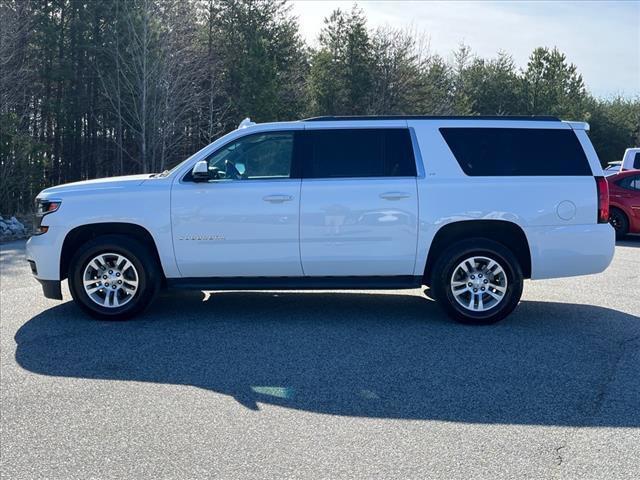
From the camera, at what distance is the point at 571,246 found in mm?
7086

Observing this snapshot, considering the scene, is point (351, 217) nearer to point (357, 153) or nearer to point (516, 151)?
point (357, 153)

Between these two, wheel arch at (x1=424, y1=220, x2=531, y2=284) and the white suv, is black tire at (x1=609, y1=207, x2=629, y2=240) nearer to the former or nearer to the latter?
the white suv

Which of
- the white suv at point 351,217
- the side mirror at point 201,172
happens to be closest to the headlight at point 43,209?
the white suv at point 351,217

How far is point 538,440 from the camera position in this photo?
434cm

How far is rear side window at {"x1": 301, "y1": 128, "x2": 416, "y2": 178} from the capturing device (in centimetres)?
720

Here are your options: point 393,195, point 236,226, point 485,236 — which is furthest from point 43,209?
point 485,236

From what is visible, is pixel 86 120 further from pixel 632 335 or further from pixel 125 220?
pixel 632 335

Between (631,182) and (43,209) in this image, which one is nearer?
(43,209)

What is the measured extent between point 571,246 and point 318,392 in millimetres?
3313

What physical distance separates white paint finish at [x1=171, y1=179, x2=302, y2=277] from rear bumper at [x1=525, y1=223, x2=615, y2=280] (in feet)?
7.89

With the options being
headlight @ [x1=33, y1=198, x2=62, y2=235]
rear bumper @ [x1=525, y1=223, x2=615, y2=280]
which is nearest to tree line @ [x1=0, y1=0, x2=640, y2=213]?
headlight @ [x1=33, y1=198, x2=62, y2=235]

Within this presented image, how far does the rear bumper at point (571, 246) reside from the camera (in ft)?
23.2

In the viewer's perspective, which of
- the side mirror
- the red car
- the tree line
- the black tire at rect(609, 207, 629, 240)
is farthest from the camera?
the tree line

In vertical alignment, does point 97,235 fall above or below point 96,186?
below
